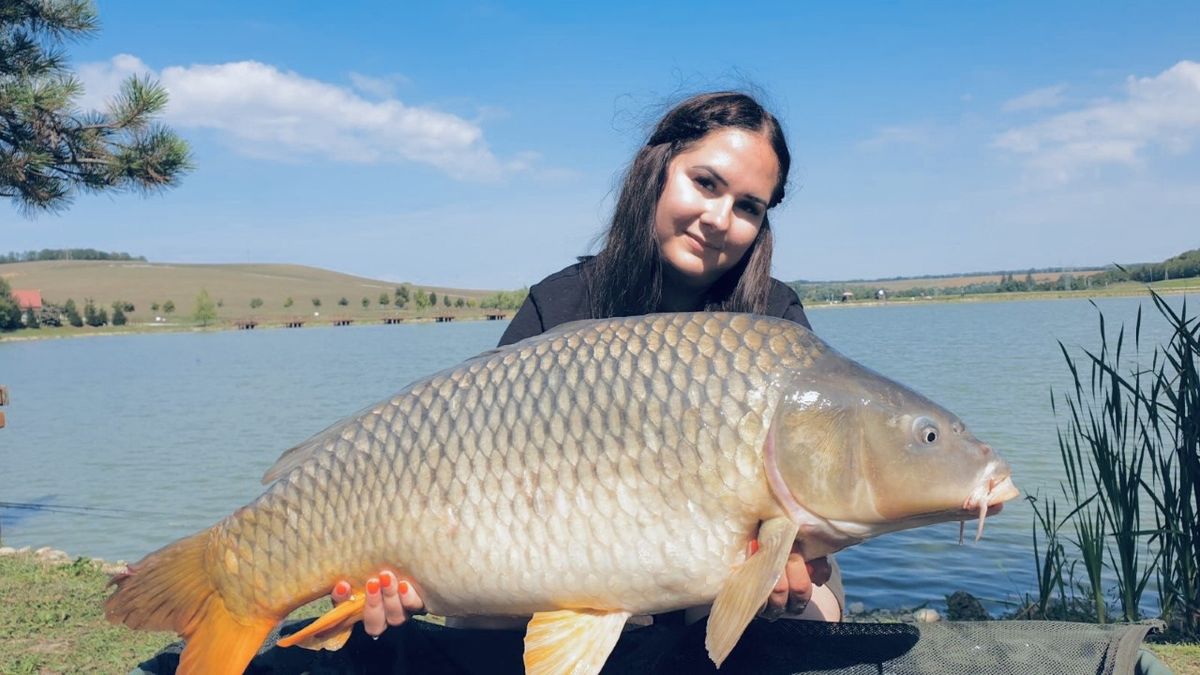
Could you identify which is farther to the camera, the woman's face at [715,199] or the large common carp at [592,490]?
the woman's face at [715,199]

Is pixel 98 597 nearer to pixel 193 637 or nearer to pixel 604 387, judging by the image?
pixel 193 637

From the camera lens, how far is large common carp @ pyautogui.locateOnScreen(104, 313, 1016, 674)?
1.40 meters

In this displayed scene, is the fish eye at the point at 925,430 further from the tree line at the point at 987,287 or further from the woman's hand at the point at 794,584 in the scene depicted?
the tree line at the point at 987,287

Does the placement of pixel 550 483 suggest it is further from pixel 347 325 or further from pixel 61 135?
pixel 347 325

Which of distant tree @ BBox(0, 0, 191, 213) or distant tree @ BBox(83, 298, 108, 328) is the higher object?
distant tree @ BBox(0, 0, 191, 213)

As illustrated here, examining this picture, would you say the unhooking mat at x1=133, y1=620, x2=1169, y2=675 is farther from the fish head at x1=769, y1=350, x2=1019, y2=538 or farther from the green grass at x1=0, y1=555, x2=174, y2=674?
the green grass at x1=0, y1=555, x2=174, y2=674

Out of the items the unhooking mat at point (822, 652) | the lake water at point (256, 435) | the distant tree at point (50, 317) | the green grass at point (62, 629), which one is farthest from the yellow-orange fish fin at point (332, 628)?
the distant tree at point (50, 317)

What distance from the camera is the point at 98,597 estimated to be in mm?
3691

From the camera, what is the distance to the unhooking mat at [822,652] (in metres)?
1.73

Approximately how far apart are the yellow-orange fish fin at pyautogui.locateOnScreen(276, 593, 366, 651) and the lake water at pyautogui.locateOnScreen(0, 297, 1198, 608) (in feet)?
11.4

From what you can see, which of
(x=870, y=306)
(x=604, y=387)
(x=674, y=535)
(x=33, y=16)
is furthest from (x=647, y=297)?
(x=870, y=306)

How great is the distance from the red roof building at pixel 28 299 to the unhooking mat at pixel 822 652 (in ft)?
185

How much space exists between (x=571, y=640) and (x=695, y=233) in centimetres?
94

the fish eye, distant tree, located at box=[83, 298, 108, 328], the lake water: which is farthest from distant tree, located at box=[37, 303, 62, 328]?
the fish eye
